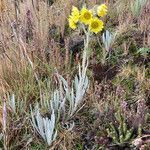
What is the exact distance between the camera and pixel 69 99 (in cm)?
238

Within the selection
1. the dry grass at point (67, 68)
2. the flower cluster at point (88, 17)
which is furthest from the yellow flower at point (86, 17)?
the dry grass at point (67, 68)

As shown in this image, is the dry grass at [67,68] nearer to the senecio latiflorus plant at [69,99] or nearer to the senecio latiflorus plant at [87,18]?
the senecio latiflorus plant at [69,99]

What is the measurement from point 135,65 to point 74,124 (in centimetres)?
89

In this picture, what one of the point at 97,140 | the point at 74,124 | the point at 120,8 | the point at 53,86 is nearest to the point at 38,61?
the point at 53,86

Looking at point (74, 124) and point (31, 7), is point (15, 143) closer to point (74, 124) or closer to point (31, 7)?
point (74, 124)

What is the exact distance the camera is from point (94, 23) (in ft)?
7.45

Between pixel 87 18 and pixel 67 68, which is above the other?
pixel 87 18

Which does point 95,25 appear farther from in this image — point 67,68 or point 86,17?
point 67,68

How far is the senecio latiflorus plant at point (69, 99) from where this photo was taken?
2148 millimetres

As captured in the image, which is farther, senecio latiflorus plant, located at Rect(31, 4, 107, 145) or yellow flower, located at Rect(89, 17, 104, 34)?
yellow flower, located at Rect(89, 17, 104, 34)

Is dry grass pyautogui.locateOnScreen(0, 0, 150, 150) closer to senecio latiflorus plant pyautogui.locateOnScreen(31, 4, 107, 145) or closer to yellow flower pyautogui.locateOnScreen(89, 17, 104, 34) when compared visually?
senecio latiflorus plant pyautogui.locateOnScreen(31, 4, 107, 145)

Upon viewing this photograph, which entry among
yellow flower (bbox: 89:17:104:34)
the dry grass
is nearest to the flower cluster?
yellow flower (bbox: 89:17:104:34)

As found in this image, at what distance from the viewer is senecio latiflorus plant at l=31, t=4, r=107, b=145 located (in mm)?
2148

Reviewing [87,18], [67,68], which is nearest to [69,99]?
[67,68]
